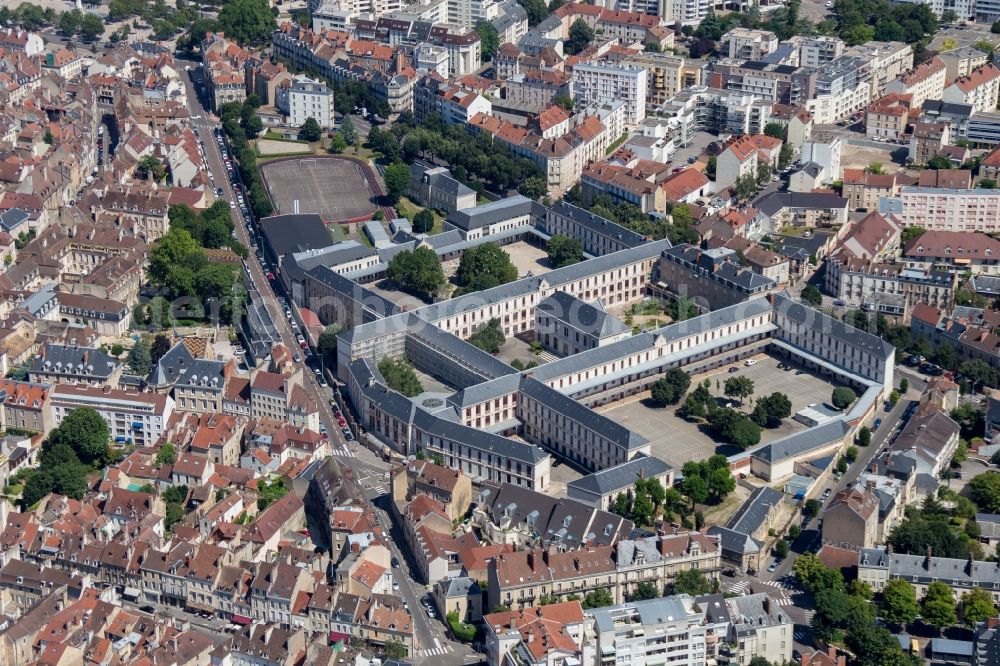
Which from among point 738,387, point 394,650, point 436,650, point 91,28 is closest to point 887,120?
point 738,387

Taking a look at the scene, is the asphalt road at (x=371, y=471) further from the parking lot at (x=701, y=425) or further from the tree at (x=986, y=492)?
the tree at (x=986, y=492)

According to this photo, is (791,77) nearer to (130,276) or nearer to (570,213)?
(570,213)

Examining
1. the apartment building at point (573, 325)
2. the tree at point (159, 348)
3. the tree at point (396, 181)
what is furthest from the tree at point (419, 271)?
the tree at point (159, 348)

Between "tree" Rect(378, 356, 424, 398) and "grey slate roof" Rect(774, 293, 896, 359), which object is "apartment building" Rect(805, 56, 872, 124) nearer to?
"grey slate roof" Rect(774, 293, 896, 359)

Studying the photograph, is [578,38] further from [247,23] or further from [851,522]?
[851,522]

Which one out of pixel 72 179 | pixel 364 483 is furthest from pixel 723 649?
pixel 72 179
